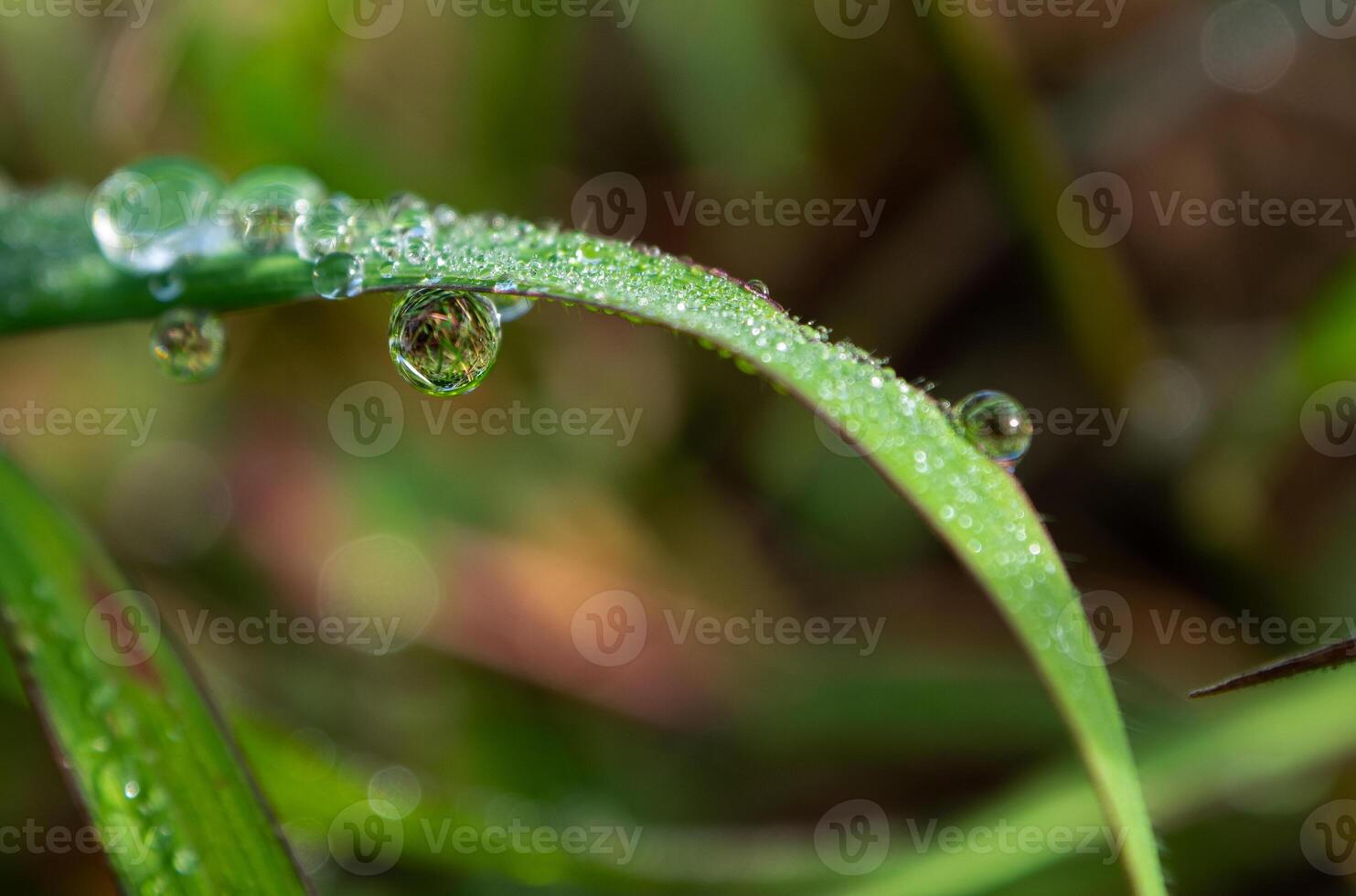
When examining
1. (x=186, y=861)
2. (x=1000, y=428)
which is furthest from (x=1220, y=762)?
(x=186, y=861)

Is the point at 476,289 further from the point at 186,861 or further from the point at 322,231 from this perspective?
the point at 186,861

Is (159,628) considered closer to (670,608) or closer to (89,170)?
(670,608)

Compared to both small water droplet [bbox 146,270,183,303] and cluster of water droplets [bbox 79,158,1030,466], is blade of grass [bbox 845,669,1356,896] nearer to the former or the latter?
cluster of water droplets [bbox 79,158,1030,466]

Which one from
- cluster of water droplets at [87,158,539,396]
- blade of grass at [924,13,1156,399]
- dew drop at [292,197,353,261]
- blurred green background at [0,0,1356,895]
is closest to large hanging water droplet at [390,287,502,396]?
cluster of water droplets at [87,158,539,396]

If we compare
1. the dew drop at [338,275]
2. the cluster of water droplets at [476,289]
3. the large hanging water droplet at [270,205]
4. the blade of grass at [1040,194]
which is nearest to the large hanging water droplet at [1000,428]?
the cluster of water droplets at [476,289]

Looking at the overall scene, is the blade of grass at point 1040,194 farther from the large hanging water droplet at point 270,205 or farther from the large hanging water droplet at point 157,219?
the large hanging water droplet at point 157,219

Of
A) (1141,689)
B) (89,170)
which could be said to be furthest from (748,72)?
(1141,689)
